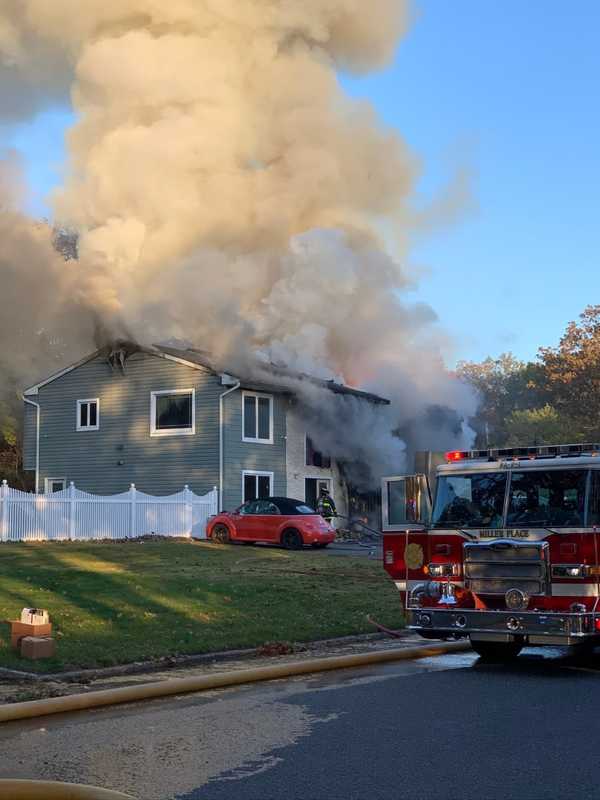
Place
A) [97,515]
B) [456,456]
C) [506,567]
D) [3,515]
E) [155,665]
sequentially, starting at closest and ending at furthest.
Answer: [506,567] → [155,665] → [456,456] → [3,515] → [97,515]

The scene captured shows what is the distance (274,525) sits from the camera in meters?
27.7

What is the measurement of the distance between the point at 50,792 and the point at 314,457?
30280 millimetres

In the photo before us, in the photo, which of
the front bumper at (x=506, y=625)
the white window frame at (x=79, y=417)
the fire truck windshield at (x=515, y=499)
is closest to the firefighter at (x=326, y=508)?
Answer: the white window frame at (x=79, y=417)

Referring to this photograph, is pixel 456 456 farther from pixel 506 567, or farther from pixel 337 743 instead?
pixel 337 743

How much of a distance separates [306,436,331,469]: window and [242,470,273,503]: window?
202 centimetres

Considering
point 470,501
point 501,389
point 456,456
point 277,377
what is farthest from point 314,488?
point 501,389

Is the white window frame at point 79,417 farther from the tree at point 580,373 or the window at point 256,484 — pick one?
the tree at point 580,373

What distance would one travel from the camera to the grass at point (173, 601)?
37.1 ft

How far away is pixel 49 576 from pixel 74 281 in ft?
68.2

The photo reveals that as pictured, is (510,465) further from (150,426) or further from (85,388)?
(85,388)

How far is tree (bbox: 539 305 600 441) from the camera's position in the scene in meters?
60.2

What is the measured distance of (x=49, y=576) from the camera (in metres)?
15.9

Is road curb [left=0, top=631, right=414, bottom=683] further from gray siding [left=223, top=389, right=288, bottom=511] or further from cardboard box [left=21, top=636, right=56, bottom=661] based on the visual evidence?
gray siding [left=223, top=389, right=288, bottom=511]

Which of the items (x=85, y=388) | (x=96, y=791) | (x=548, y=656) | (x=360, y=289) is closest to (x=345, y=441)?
(x=360, y=289)
